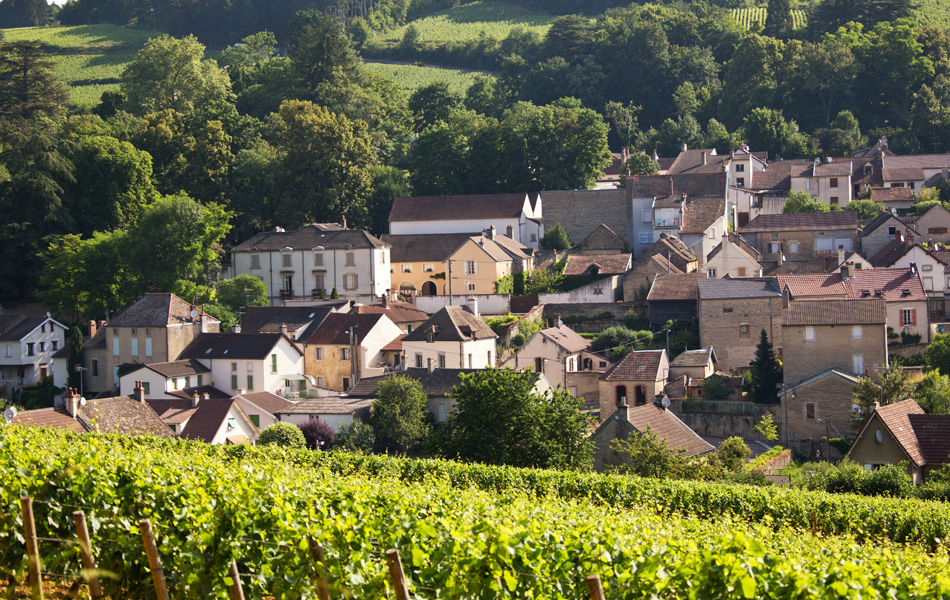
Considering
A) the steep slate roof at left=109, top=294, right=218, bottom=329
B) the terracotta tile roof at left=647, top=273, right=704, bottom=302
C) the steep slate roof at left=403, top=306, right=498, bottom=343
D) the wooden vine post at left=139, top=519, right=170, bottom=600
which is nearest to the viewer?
the wooden vine post at left=139, top=519, right=170, bottom=600

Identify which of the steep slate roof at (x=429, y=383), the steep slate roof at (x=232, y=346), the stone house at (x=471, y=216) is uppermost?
the stone house at (x=471, y=216)

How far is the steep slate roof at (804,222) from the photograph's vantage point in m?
62.0

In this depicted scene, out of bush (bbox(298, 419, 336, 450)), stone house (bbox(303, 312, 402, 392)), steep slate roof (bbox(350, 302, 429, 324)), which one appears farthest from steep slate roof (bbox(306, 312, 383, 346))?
bush (bbox(298, 419, 336, 450))

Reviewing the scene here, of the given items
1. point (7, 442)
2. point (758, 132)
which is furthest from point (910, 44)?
point (7, 442)

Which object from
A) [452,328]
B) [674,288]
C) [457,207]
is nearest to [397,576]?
[452,328]

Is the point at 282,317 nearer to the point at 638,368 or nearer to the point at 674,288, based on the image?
the point at 638,368

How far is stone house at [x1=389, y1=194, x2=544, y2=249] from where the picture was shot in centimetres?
6775

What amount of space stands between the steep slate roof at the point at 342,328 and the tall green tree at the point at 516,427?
63.5 ft

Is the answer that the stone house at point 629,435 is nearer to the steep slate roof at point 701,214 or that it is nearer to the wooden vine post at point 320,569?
the wooden vine post at point 320,569

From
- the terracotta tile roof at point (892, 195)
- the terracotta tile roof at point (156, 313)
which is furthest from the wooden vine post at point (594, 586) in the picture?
the terracotta tile roof at point (892, 195)

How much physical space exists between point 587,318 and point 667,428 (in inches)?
844

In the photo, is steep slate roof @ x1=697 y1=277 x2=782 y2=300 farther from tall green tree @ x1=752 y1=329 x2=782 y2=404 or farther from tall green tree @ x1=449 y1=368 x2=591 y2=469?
tall green tree @ x1=449 y1=368 x2=591 y2=469

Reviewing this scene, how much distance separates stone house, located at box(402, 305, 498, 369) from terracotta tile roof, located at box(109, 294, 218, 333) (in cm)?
1205

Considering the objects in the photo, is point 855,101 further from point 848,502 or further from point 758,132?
point 848,502
